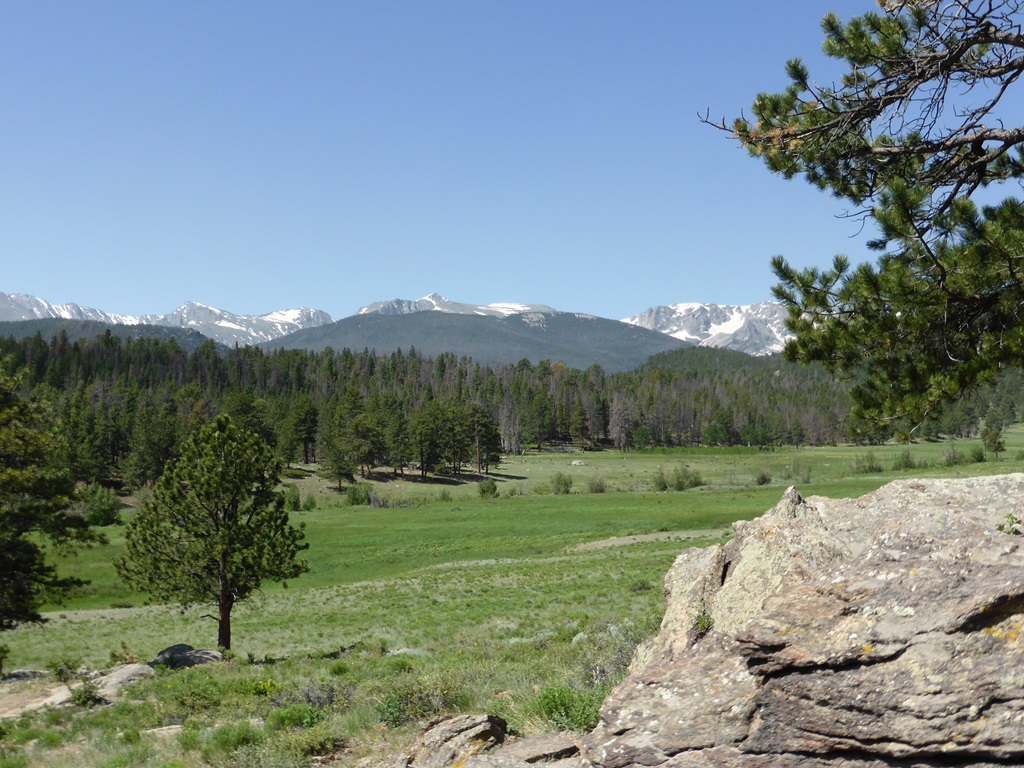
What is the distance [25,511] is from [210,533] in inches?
227

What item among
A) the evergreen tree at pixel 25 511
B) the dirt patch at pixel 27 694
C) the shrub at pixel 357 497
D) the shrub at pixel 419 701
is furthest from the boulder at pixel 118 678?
the shrub at pixel 357 497

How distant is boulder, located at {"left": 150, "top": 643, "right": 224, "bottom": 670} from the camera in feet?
70.8

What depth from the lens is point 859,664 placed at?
4496mm

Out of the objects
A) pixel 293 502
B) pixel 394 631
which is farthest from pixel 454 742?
pixel 293 502

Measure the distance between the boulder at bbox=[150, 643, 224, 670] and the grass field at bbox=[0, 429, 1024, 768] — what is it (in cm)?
123

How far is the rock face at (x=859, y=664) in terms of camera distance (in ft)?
13.7

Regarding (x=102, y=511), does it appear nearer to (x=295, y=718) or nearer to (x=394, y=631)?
(x=394, y=631)

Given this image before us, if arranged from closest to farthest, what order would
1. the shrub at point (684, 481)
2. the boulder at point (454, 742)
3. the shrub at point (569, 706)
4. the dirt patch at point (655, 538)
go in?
the boulder at point (454, 742) → the shrub at point (569, 706) → the dirt patch at point (655, 538) → the shrub at point (684, 481)

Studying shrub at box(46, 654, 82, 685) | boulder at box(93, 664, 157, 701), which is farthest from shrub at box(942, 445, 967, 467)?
shrub at box(46, 654, 82, 685)

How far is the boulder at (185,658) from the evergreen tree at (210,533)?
107 inches

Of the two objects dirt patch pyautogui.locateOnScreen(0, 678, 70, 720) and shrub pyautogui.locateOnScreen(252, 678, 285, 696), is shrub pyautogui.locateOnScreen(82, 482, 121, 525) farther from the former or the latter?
shrub pyautogui.locateOnScreen(252, 678, 285, 696)

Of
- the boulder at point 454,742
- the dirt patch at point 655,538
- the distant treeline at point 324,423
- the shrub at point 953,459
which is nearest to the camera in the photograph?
the boulder at point 454,742

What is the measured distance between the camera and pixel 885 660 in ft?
14.6

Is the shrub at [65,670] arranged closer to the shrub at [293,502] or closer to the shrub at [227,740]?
the shrub at [227,740]
